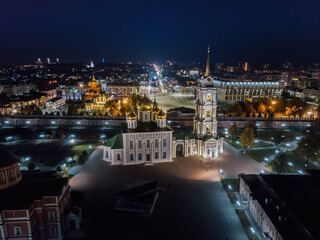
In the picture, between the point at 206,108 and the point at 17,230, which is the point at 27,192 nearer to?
the point at 17,230

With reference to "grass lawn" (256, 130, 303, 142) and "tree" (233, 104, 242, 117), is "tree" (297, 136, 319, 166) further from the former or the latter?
"tree" (233, 104, 242, 117)

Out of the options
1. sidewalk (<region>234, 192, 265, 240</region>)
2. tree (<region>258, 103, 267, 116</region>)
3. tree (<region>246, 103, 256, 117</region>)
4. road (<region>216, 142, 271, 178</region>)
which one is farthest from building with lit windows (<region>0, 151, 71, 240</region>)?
tree (<region>258, 103, 267, 116</region>)

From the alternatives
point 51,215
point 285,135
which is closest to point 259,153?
point 285,135

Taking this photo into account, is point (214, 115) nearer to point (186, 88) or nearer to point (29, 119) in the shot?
point (29, 119)

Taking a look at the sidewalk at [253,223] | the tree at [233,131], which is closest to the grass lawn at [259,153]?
the tree at [233,131]

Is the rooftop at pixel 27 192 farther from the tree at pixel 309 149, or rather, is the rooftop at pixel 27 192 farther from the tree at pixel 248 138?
the tree at pixel 309 149

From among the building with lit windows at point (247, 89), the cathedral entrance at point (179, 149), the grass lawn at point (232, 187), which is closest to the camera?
the grass lawn at point (232, 187)
